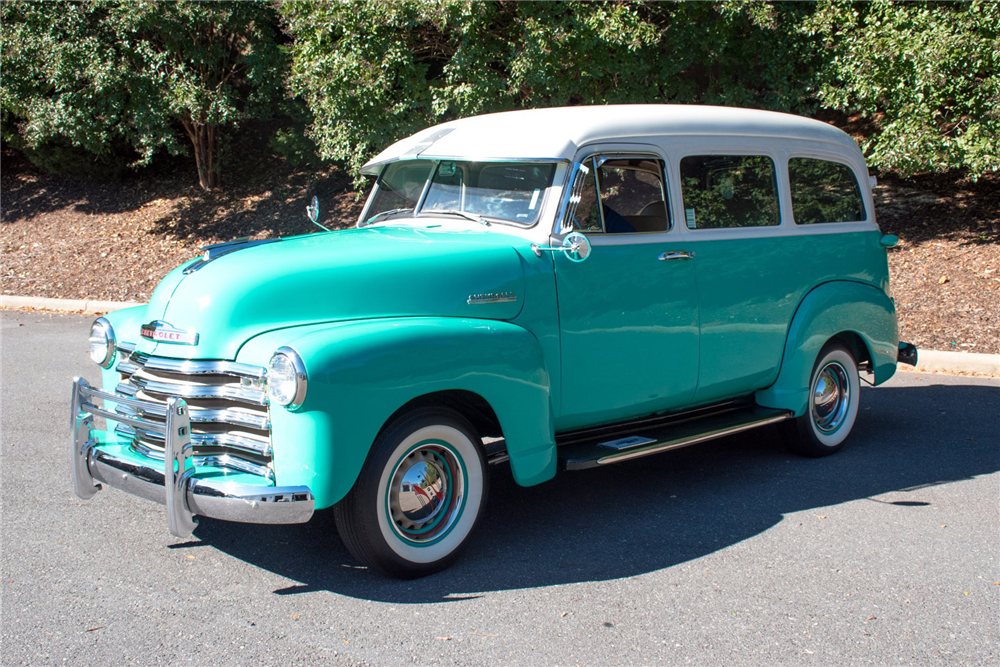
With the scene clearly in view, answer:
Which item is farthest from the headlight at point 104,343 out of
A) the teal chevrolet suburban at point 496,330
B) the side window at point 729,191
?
the side window at point 729,191

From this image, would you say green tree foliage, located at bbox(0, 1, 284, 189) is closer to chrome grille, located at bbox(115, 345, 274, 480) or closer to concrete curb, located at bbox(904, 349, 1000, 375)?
concrete curb, located at bbox(904, 349, 1000, 375)

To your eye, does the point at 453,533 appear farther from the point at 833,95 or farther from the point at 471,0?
the point at 833,95

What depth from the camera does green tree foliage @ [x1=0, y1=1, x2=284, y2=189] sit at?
14312 millimetres

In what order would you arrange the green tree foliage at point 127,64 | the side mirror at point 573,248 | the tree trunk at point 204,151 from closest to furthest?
the side mirror at point 573,248
the green tree foliage at point 127,64
the tree trunk at point 204,151

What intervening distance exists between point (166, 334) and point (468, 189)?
6.02 feet

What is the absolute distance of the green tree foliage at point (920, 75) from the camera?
10880mm

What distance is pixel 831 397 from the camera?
6160 millimetres

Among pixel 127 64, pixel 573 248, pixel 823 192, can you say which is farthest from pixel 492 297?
pixel 127 64

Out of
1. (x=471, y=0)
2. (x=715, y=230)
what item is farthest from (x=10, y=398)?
(x=471, y=0)

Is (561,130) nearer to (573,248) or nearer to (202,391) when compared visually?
(573,248)

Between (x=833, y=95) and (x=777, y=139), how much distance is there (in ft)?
23.4

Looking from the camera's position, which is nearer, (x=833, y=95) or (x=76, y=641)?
(x=76, y=641)

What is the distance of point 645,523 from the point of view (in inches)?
186

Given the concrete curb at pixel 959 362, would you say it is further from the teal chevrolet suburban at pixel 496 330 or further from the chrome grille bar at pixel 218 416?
the chrome grille bar at pixel 218 416
